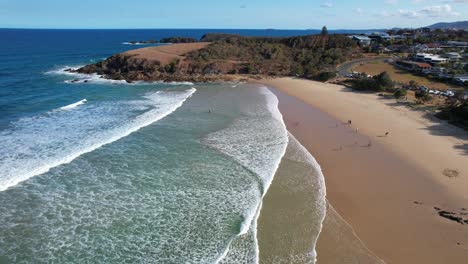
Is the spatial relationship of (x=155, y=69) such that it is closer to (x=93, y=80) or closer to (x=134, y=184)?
(x=93, y=80)

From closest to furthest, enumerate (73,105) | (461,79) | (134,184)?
(134,184), (73,105), (461,79)

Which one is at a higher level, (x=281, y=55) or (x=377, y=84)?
(x=281, y=55)

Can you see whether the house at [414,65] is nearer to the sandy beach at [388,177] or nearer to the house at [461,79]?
the house at [461,79]

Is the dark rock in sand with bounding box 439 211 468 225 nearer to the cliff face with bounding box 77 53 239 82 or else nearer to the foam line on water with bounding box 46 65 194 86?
the foam line on water with bounding box 46 65 194 86

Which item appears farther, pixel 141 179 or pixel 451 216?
pixel 141 179

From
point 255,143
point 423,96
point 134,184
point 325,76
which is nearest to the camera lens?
point 134,184

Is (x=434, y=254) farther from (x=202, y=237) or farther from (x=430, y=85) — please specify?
(x=430, y=85)

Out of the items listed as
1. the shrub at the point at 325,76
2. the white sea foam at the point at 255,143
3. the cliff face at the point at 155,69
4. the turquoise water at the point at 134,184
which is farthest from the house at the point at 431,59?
the turquoise water at the point at 134,184

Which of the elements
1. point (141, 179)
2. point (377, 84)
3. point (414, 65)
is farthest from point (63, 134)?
point (414, 65)

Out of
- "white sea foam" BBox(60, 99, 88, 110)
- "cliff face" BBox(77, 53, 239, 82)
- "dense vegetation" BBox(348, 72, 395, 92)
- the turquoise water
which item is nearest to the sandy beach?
the turquoise water
